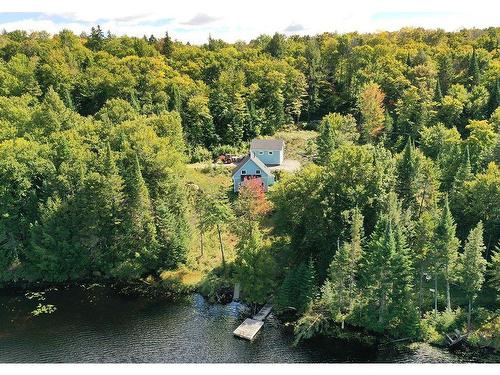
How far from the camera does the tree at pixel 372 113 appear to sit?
→ 62031 millimetres

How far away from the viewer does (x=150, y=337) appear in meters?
32.5

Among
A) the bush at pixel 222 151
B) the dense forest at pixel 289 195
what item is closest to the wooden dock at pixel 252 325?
the dense forest at pixel 289 195

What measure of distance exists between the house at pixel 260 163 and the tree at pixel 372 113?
38.7ft

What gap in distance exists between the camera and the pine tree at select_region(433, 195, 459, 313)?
31094 mm

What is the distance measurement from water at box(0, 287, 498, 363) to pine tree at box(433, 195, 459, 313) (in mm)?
5293

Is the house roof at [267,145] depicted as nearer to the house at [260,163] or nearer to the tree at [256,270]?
the house at [260,163]

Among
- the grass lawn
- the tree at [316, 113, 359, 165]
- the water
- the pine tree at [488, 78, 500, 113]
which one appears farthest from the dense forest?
the water

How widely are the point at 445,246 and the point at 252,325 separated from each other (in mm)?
14130

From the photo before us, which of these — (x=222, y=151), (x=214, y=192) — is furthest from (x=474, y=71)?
(x=214, y=192)

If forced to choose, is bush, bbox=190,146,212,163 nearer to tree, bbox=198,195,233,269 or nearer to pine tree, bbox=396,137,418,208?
tree, bbox=198,195,233,269

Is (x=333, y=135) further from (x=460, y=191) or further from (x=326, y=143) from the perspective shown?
(x=460, y=191)

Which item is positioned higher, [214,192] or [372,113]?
[372,113]

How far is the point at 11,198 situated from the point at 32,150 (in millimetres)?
5020

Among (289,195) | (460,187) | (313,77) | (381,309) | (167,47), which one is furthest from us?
(167,47)
